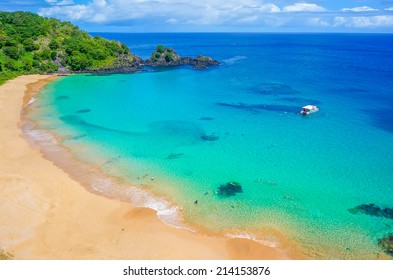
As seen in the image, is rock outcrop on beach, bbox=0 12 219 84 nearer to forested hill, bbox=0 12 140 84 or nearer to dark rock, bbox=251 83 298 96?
forested hill, bbox=0 12 140 84

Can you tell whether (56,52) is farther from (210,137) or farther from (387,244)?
(387,244)

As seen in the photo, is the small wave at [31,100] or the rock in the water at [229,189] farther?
the small wave at [31,100]

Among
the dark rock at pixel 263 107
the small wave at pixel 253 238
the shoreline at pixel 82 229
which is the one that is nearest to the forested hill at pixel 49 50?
the dark rock at pixel 263 107

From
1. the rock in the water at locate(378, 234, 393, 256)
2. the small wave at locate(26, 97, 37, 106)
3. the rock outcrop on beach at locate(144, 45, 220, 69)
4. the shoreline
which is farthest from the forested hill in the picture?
the rock in the water at locate(378, 234, 393, 256)

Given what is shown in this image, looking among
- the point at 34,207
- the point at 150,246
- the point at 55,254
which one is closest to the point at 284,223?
the point at 150,246

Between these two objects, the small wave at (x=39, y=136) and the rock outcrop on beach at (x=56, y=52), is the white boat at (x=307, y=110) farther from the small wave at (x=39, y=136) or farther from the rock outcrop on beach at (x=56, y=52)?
the rock outcrop on beach at (x=56, y=52)

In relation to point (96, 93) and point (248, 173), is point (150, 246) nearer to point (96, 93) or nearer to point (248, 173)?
point (248, 173)
